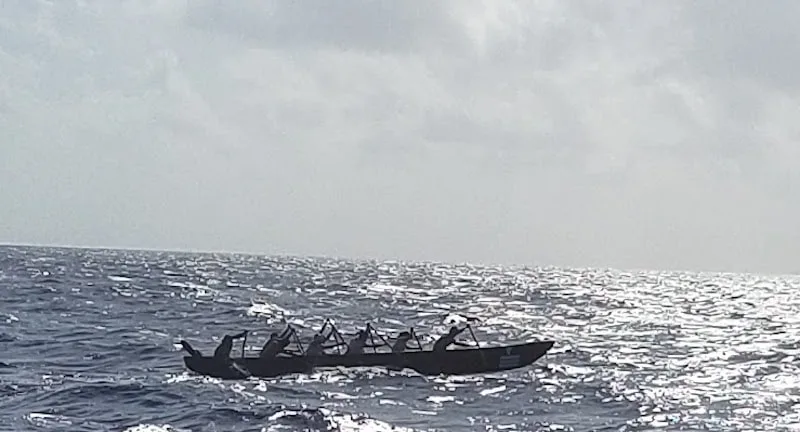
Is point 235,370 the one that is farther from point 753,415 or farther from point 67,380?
point 753,415

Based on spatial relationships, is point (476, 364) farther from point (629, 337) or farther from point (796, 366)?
point (629, 337)

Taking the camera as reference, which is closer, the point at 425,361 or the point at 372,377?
the point at 372,377

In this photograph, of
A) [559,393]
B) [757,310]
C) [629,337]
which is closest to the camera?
[559,393]

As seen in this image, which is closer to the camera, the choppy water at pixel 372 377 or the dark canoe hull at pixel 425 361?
the choppy water at pixel 372 377

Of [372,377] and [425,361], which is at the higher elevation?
[425,361]

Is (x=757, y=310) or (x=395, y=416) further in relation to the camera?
(x=757, y=310)

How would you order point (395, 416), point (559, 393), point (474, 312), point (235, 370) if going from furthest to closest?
point (474, 312)
point (235, 370)
point (559, 393)
point (395, 416)

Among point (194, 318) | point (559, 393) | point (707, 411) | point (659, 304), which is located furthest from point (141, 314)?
point (659, 304)

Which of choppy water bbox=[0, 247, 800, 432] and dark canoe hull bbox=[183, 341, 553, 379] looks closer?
choppy water bbox=[0, 247, 800, 432]

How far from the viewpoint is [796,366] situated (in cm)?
5191

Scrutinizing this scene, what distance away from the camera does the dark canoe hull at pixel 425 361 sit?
44500 millimetres

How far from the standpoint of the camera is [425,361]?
152ft

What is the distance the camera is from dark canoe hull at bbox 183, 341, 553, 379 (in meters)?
44.5

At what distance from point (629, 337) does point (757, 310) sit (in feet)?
160
